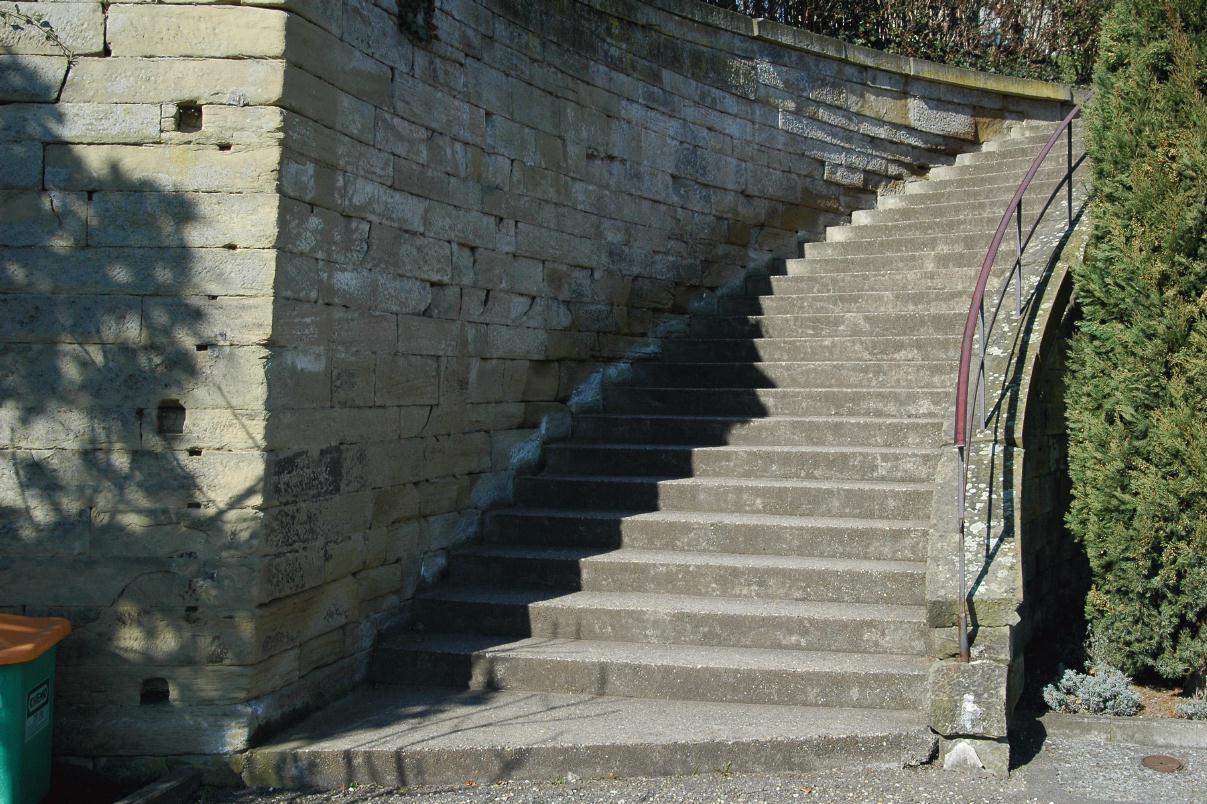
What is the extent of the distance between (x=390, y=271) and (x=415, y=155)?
0.62 meters

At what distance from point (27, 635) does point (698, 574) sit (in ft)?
9.46

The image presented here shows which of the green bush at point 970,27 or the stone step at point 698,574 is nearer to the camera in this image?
the stone step at point 698,574

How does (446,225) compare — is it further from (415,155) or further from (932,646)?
(932,646)

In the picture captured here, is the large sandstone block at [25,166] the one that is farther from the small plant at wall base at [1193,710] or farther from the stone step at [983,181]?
the stone step at [983,181]

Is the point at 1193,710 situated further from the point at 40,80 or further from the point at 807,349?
the point at 40,80

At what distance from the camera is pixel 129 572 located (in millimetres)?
4312

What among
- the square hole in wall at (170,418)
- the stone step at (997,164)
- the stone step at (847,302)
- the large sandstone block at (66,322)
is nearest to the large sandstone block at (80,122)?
the large sandstone block at (66,322)

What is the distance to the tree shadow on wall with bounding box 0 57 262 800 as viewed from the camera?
4.32m

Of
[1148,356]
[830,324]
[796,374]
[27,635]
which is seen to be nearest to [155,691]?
[27,635]

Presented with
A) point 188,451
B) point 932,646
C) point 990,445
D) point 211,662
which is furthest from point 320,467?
point 990,445

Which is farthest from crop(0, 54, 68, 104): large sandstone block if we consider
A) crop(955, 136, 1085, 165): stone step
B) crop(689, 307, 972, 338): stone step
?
crop(955, 136, 1085, 165): stone step

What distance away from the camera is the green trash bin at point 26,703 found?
12.5ft

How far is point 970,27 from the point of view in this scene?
12391 mm

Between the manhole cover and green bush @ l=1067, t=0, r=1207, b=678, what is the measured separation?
2.60ft
